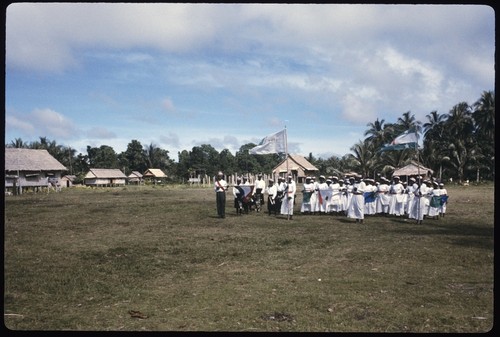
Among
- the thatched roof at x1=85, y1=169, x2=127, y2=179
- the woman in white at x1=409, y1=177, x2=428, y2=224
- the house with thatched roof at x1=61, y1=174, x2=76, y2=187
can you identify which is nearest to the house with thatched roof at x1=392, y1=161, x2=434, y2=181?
the woman in white at x1=409, y1=177, x2=428, y2=224

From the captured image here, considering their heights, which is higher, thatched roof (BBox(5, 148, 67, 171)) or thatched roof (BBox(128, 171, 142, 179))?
thatched roof (BBox(5, 148, 67, 171))

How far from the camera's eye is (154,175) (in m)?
70.4

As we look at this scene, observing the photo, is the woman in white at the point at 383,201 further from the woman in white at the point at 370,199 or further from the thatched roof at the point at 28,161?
the thatched roof at the point at 28,161

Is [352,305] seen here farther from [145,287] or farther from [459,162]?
[459,162]

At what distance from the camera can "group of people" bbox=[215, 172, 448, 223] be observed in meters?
15.5

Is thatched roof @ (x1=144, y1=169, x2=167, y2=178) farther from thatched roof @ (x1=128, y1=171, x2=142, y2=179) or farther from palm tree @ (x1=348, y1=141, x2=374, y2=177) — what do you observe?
palm tree @ (x1=348, y1=141, x2=374, y2=177)

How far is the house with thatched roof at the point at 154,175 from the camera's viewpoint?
7031 cm

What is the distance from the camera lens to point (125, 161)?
7506 cm

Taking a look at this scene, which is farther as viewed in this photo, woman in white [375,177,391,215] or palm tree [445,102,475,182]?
palm tree [445,102,475,182]

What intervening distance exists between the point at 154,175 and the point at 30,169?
2904 centimetres

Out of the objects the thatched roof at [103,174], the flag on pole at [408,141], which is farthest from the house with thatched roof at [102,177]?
the flag on pole at [408,141]

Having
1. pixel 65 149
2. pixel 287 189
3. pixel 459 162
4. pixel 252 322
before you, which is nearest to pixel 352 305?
pixel 252 322

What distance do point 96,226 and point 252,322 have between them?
10205 millimetres

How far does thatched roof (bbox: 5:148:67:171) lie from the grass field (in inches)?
1274
